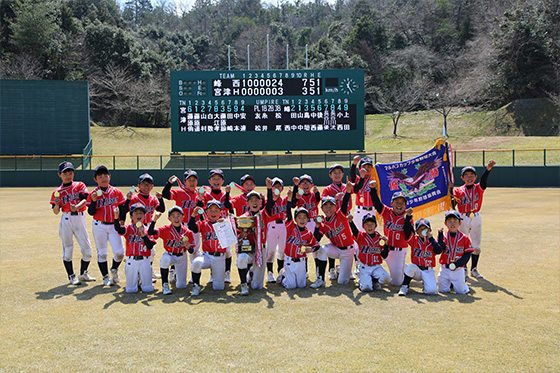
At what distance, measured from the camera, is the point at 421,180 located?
9195mm

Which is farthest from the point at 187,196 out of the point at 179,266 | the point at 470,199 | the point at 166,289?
the point at 470,199

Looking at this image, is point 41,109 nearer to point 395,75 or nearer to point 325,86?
point 325,86

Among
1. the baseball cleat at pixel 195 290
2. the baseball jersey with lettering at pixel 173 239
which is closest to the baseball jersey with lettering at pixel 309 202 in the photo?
the baseball jersey with lettering at pixel 173 239

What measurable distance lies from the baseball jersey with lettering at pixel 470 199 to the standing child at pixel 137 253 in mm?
5116

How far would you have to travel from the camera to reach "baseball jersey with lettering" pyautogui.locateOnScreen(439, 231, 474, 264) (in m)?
7.24

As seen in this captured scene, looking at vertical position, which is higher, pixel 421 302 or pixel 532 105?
pixel 532 105

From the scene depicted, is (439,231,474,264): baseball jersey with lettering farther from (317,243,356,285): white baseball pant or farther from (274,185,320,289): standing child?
(274,185,320,289): standing child

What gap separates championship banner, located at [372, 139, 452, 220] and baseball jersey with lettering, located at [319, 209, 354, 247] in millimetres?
1468

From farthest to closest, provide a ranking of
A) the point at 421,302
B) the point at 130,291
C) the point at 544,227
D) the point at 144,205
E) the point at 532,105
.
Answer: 1. the point at 532,105
2. the point at 544,227
3. the point at 144,205
4. the point at 130,291
5. the point at 421,302

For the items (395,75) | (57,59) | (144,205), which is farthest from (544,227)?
(57,59)

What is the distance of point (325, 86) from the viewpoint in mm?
27844

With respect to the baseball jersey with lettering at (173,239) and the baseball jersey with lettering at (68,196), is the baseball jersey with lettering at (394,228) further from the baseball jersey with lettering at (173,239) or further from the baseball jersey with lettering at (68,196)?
the baseball jersey with lettering at (68,196)

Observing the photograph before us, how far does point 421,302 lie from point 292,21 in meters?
96.0

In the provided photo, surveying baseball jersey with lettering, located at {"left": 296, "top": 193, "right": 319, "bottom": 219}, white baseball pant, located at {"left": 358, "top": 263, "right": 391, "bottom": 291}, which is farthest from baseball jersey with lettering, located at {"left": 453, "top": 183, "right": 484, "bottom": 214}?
baseball jersey with lettering, located at {"left": 296, "top": 193, "right": 319, "bottom": 219}
